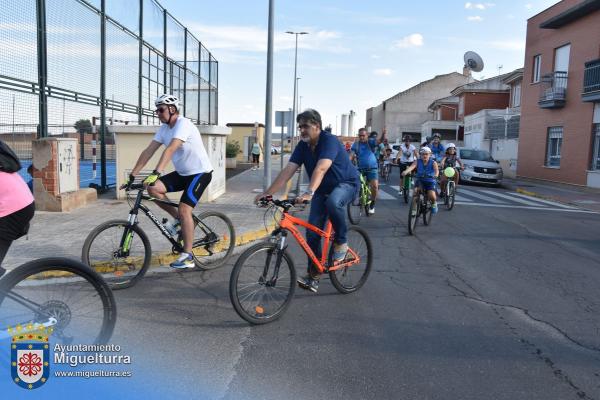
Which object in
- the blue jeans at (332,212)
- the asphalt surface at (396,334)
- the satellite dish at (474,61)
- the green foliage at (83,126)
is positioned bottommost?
the asphalt surface at (396,334)

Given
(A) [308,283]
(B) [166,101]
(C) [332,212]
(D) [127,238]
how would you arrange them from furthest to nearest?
1. (B) [166,101]
2. (D) [127,238]
3. (A) [308,283]
4. (C) [332,212]

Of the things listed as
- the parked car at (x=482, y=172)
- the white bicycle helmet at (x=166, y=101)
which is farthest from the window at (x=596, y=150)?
the white bicycle helmet at (x=166, y=101)

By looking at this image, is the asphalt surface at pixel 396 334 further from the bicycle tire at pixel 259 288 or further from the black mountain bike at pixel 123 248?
the black mountain bike at pixel 123 248

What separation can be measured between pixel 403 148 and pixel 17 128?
384 inches

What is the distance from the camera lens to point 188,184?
19.0 feet

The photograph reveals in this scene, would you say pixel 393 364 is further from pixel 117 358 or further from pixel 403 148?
pixel 403 148

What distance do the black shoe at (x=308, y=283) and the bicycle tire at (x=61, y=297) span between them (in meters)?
2.05

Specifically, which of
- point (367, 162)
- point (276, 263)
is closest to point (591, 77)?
point (367, 162)

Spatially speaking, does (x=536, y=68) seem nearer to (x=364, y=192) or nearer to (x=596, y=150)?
(x=596, y=150)

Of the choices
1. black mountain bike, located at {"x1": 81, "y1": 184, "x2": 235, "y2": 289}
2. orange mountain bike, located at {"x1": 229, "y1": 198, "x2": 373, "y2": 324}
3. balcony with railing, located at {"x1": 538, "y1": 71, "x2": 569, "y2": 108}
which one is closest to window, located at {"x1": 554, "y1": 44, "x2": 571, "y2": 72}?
balcony with railing, located at {"x1": 538, "y1": 71, "x2": 569, "y2": 108}

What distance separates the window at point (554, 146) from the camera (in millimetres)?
24078

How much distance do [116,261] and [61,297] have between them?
2082 mm

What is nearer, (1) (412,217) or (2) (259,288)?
(2) (259,288)

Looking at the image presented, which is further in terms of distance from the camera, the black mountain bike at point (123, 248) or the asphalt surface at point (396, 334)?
the black mountain bike at point (123, 248)
